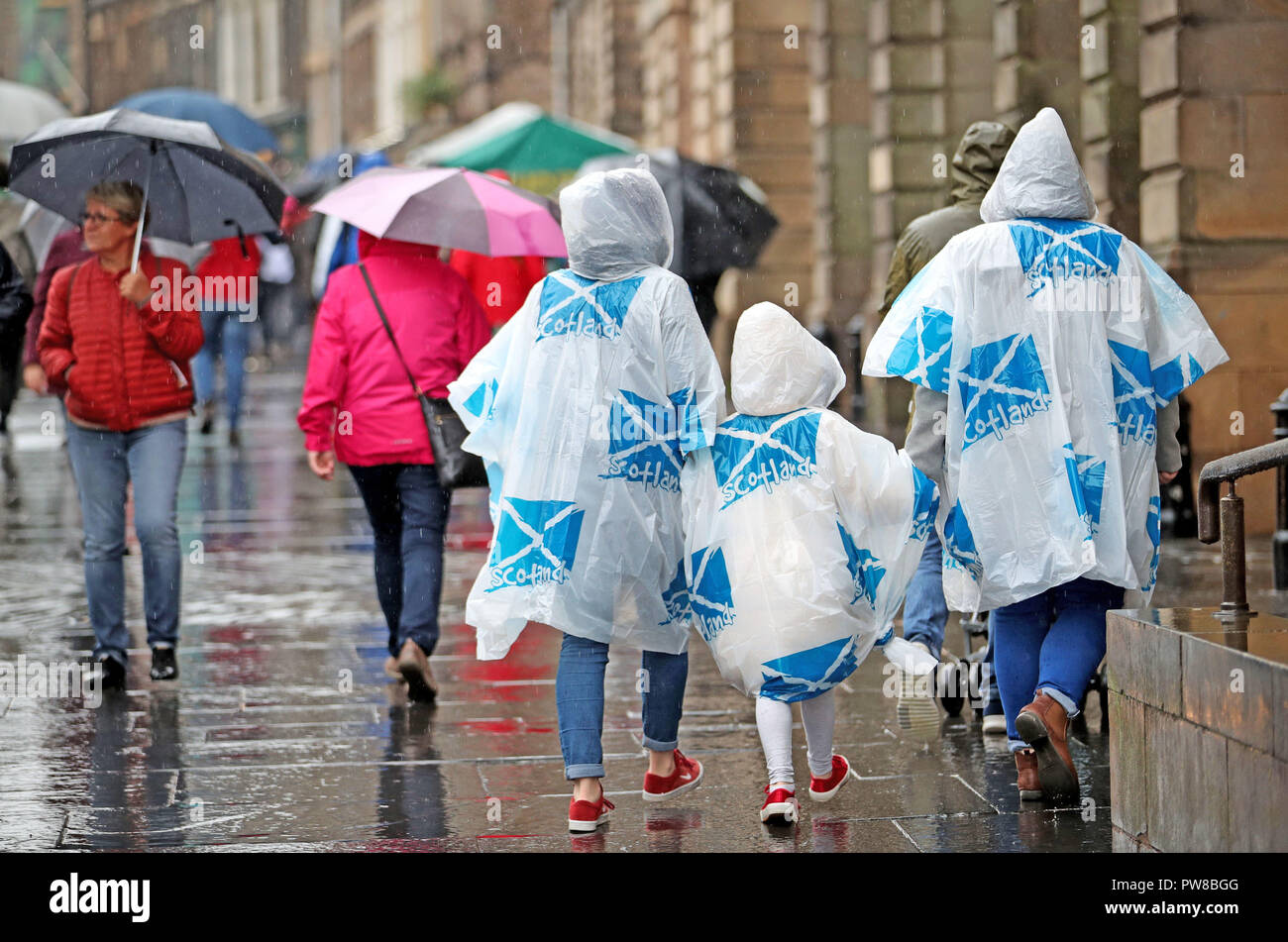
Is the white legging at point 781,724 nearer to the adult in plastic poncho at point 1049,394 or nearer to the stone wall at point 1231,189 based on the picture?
the adult in plastic poncho at point 1049,394

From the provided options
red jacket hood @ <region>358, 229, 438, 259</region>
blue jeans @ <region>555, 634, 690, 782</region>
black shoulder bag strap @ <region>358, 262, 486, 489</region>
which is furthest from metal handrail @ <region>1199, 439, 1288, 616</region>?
red jacket hood @ <region>358, 229, 438, 259</region>

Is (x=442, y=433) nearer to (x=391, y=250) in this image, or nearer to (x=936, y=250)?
(x=391, y=250)

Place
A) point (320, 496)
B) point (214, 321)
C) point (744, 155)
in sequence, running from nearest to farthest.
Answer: point (320, 496) → point (214, 321) → point (744, 155)

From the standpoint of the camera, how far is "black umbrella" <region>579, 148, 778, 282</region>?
41.8 ft

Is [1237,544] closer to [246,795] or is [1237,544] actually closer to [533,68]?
[246,795]

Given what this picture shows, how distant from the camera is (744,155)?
25.9 meters

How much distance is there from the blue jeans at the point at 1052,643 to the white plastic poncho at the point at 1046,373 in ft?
0.53

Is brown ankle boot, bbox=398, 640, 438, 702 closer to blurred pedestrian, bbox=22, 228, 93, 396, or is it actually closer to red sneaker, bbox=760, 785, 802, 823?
blurred pedestrian, bbox=22, 228, 93, 396

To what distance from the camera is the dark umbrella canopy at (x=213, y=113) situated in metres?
14.2

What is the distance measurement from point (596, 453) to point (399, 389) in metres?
1.94
